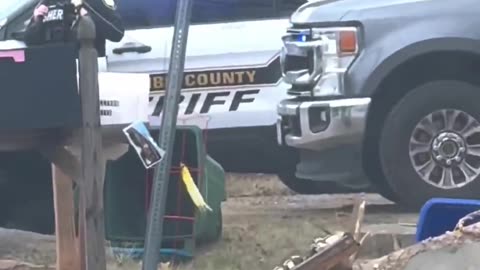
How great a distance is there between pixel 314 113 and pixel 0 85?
3.28 meters

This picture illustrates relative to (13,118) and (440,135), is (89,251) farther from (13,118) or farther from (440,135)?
(440,135)

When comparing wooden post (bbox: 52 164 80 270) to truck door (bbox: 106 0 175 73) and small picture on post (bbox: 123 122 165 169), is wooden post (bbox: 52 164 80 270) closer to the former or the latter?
small picture on post (bbox: 123 122 165 169)

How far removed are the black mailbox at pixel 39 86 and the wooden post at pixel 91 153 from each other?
0.35ft

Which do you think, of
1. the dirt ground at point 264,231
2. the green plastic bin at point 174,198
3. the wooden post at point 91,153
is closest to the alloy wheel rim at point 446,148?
the dirt ground at point 264,231

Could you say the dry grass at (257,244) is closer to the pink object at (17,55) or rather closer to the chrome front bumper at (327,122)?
the chrome front bumper at (327,122)

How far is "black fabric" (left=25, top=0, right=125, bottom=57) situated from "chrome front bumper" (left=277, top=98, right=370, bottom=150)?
1212 mm

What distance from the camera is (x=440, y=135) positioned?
7.84m

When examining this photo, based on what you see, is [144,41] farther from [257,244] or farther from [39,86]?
[39,86]

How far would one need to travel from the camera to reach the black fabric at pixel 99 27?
7332 millimetres

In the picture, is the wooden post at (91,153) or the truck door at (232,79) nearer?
the wooden post at (91,153)

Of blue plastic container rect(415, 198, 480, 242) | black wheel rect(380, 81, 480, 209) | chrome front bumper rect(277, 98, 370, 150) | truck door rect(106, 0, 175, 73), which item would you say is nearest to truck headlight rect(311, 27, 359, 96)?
chrome front bumper rect(277, 98, 370, 150)

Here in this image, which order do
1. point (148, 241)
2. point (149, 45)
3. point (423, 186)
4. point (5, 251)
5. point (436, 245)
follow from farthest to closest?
point (149, 45) < point (423, 186) < point (5, 251) < point (148, 241) < point (436, 245)

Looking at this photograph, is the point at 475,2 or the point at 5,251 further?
the point at 475,2

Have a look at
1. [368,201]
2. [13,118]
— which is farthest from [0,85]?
[368,201]
